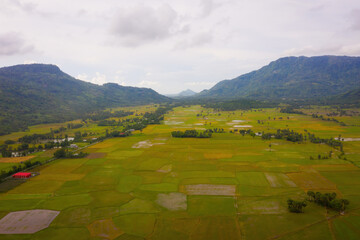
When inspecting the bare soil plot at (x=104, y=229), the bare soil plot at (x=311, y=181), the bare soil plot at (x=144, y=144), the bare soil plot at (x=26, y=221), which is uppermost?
the bare soil plot at (x=144, y=144)

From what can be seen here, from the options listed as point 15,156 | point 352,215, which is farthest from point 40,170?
point 352,215

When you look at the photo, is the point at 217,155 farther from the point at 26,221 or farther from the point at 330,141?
the point at 26,221

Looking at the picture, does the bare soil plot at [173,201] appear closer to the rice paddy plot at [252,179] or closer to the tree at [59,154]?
the rice paddy plot at [252,179]

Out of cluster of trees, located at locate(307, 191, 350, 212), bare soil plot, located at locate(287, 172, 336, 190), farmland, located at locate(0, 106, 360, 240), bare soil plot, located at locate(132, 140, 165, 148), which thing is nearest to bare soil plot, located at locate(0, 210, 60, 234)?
farmland, located at locate(0, 106, 360, 240)

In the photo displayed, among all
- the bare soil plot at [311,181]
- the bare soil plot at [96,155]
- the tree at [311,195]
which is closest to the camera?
the tree at [311,195]

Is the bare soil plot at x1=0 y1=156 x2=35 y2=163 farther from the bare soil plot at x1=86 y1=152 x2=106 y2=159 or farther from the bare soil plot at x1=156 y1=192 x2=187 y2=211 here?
the bare soil plot at x1=156 y1=192 x2=187 y2=211

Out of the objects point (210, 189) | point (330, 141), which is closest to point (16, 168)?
point (210, 189)

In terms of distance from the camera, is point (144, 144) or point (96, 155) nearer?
point (96, 155)

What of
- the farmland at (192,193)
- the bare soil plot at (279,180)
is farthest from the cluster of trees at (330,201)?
the bare soil plot at (279,180)
